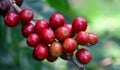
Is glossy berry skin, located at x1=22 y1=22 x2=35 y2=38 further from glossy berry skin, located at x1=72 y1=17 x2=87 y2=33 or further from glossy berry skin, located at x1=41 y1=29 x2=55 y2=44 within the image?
glossy berry skin, located at x1=72 y1=17 x2=87 y2=33

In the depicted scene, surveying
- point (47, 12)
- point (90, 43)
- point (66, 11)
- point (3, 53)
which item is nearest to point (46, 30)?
point (90, 43)

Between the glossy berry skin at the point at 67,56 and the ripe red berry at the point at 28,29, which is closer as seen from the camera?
the glossy berry skin at the point at 67,56

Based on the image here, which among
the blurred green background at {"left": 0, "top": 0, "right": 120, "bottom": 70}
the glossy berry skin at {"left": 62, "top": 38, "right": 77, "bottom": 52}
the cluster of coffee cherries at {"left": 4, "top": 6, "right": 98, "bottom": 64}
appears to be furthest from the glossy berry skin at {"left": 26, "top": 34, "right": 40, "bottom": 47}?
the blurred green background at {"left": 0, "top": 0, "right": 120, "bottom": 70}

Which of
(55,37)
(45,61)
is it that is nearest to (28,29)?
(55,37)

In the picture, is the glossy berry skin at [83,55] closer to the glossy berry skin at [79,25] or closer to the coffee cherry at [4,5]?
the glossy berry skin at [79,25]

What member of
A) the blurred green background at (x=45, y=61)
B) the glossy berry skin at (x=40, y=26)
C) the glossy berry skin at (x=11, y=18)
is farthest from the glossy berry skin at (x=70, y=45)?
the blurred green background at (x=45, y=61)

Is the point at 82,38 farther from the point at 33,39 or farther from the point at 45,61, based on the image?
the point at 45,61

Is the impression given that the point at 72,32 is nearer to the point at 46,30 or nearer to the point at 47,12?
the point at 46,30
